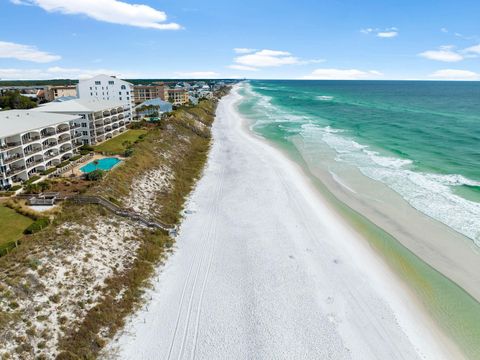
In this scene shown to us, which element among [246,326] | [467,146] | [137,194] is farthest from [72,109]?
[467,146]

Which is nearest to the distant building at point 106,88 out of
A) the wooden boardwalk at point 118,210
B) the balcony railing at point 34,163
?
the balcony railing at point 34,163

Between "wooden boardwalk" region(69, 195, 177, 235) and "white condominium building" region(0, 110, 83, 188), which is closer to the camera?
"wooden boardwalk" region(69, 195, 177, 235)

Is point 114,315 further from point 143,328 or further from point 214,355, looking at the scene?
point 214,355

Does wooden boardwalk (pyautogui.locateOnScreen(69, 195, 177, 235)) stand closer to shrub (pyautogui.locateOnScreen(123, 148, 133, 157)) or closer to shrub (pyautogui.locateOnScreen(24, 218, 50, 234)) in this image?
shrub (pyautogui.locateOnScreen(24, 218, 50, 234))

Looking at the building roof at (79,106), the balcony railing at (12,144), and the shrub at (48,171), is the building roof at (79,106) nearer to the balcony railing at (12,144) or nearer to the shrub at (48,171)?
the shrub at (48,171)

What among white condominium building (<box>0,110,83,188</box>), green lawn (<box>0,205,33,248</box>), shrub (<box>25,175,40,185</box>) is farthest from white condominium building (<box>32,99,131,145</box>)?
green lawn (<box>0,205,33,248</box>)

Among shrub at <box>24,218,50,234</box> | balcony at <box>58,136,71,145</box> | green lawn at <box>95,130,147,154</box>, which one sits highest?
balcony at <box>58,136,71,145</box>
